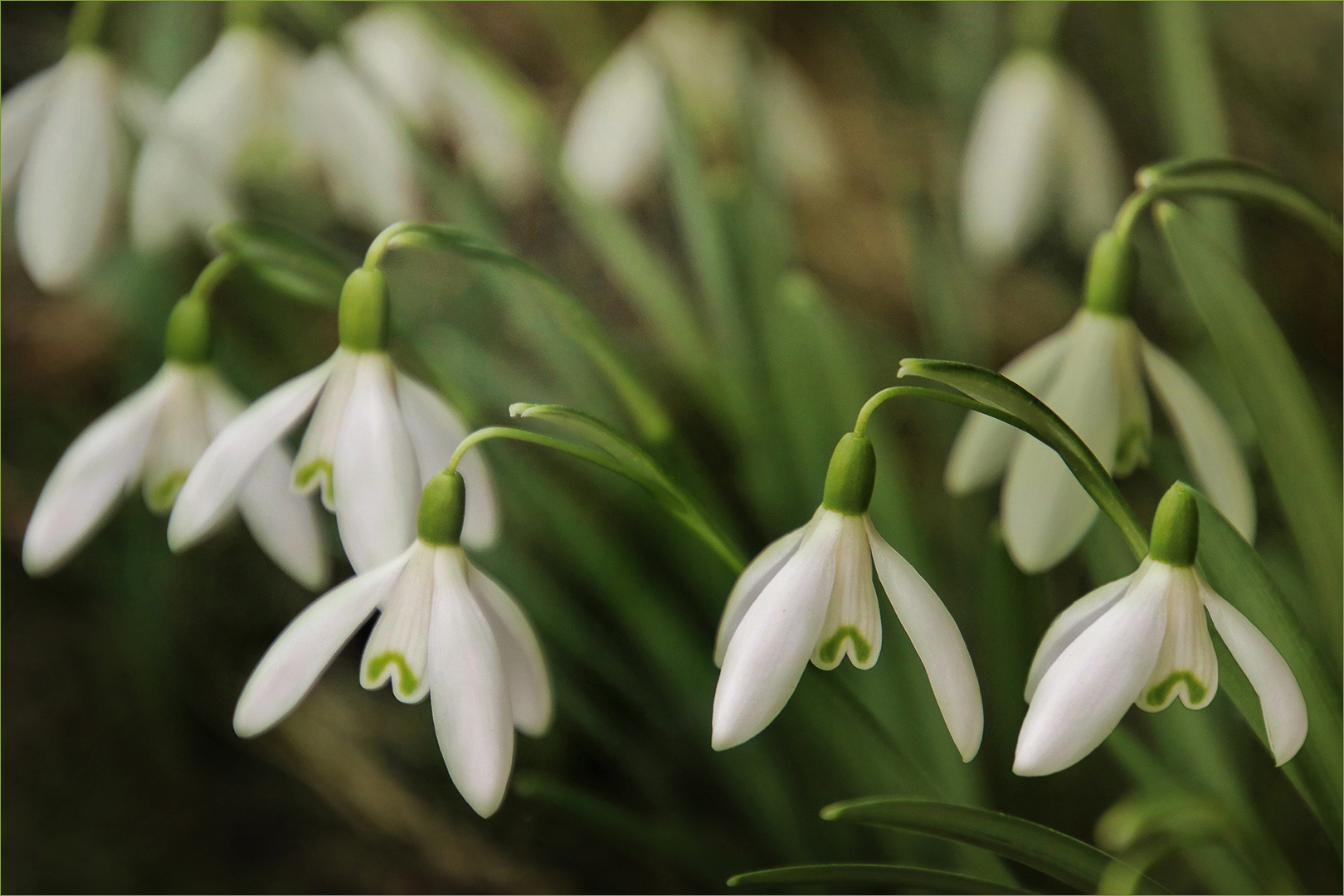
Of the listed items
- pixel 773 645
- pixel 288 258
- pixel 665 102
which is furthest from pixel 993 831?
pixel 665 102

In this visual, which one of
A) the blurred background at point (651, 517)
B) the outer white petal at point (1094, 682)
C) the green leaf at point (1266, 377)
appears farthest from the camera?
the blurred background at point (651, 517)

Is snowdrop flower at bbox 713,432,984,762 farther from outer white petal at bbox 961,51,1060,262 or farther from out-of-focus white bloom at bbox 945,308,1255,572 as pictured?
outer white petal at bbox 961,51,1060,262

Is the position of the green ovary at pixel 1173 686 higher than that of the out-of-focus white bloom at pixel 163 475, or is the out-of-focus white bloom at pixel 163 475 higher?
the green ovary at pixel 1173 686

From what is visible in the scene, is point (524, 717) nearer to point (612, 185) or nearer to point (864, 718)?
point (864, 718)

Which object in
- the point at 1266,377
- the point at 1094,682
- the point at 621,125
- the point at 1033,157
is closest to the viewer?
the point at 1094,682

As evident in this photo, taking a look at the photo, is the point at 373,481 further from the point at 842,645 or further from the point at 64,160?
the point at 64,160

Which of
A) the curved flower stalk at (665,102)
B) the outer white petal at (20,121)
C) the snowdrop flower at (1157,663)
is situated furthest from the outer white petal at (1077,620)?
the outer white petal at (20,121)

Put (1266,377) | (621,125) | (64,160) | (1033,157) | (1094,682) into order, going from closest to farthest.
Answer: (1094,682) < (1266,377) < (64,160) < (1033,157) < (621,125)

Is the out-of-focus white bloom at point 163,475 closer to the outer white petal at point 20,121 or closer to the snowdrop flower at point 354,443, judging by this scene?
the snowdrop flower at point 354,443
